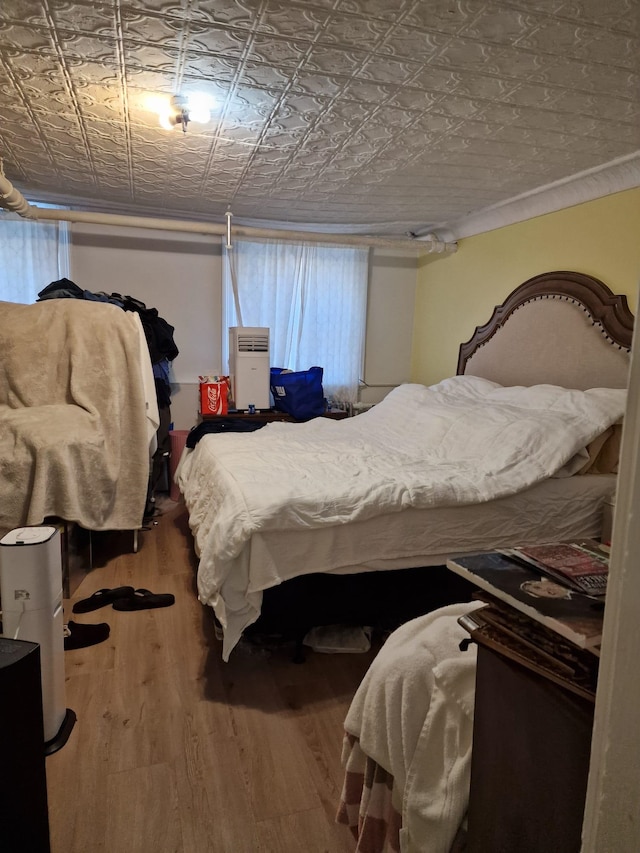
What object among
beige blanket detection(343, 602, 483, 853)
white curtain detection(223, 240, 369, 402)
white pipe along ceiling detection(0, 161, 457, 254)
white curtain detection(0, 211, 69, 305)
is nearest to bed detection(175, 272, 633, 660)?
beige blanket detection(343, 602, 483, 853)

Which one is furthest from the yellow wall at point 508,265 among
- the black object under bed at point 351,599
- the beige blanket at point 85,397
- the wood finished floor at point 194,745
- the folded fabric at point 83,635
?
the folded fabric at point 83,635

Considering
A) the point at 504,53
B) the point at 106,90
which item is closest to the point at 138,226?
the point at 106,90

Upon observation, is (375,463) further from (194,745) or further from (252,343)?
(252,343)

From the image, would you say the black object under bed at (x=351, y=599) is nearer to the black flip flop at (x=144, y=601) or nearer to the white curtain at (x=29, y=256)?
the black flip flop at (x=144, y=601)

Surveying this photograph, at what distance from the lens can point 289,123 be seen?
2.35 metres

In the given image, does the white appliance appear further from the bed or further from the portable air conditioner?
the portable air conditioner

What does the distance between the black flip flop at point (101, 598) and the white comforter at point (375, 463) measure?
52 centimetres

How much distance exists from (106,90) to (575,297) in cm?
249

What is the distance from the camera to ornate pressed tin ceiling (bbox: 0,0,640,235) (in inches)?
61.1

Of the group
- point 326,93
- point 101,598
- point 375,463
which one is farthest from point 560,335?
point 101,598

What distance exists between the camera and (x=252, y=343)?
13.3ft

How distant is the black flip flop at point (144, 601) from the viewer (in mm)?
2488

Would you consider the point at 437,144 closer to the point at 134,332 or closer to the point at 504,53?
the point at 504,53

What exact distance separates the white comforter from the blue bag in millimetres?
723
